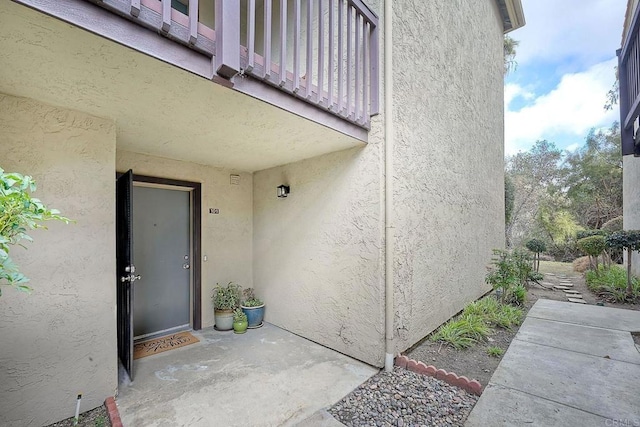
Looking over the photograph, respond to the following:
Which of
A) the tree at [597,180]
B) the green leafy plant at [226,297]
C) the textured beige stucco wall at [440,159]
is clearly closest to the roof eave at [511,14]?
the textured beige stucco wall at [440,159]

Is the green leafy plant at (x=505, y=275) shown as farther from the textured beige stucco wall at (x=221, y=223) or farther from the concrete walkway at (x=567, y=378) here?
the textured beige stucco wall at (x=221, y=223)

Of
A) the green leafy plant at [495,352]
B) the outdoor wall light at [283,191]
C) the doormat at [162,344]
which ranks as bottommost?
the doormat at [162,344]

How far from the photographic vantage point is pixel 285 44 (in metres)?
2.46

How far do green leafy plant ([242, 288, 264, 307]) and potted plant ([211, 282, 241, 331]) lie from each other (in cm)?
19

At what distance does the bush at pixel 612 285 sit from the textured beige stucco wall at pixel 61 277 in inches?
→ 353

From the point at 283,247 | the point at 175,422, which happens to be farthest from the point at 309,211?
the point at 175,422

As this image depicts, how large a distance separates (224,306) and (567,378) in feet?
15.0

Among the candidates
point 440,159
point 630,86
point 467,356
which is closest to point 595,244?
point 630,86

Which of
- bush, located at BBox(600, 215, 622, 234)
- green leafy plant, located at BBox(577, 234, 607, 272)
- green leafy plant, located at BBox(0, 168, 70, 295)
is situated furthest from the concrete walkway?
bush, located at BBox(600, 215, 622, 234)

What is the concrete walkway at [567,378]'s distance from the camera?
248cm

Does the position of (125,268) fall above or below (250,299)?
above

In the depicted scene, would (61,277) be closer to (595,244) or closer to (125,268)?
(125,268)

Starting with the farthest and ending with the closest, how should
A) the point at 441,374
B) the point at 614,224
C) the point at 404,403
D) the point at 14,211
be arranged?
1. the point at 614,224
2. the point at 441,374
3. the point at 404,403
4. the point at 14,211

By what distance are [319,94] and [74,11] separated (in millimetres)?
1920
